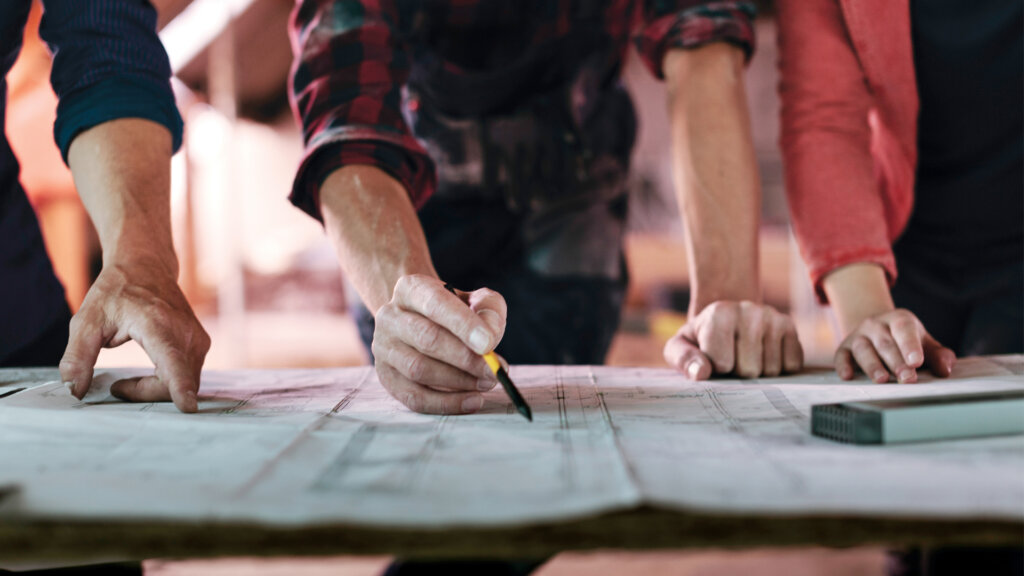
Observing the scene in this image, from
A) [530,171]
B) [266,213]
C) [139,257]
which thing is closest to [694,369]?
[530,171]

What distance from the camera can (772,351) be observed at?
2.42ft

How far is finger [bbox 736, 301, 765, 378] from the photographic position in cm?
72

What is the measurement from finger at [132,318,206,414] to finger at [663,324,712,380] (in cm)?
46

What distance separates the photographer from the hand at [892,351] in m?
0.68

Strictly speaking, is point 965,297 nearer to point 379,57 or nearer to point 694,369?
point 694,369

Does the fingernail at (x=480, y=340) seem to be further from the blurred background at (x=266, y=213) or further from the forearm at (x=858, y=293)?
the blurred background at (x=266, y=213)

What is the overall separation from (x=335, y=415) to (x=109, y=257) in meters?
0.34

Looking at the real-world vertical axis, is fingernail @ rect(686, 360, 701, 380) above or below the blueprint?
below

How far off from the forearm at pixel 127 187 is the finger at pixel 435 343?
301 mm

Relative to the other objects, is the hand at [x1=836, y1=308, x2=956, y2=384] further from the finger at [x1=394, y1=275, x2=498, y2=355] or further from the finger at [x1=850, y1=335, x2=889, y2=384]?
the finger at [x1=394, y1=275, x2=498, y2=355]

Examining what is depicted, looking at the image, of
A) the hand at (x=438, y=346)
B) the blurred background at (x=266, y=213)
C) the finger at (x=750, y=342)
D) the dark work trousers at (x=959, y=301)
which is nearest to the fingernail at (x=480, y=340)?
the hand at (x=438, y=346)

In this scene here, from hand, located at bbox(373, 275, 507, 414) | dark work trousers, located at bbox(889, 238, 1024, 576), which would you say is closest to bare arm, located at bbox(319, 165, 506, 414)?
hand, located at bbox(373, 275, 507, 414)

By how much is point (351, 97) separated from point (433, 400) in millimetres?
404

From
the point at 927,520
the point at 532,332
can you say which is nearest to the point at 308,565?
the point at 532,332
